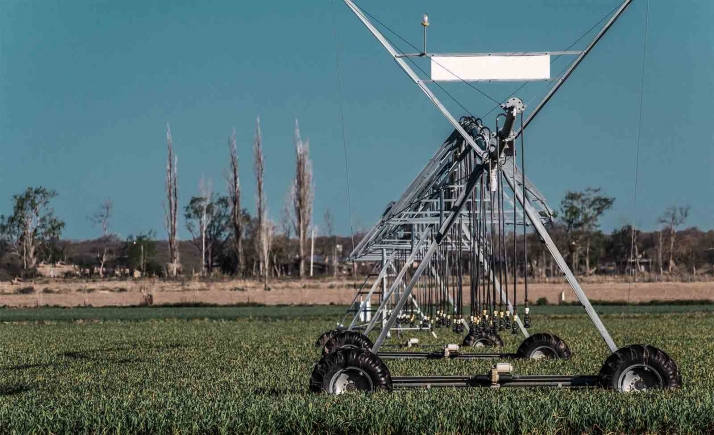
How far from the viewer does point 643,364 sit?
1415cm

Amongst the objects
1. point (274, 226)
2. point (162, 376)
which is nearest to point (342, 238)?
point (274, 226)

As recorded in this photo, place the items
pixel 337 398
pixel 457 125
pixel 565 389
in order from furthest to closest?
1. pixel 457 125
2. pixel 565 389
3. pixel 337 398

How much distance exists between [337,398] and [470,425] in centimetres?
213

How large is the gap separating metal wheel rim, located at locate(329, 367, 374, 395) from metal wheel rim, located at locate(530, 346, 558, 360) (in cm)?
701

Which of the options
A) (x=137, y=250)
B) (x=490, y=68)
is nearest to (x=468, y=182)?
(x=490, y=68)

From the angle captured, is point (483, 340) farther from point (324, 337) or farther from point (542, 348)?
point (542, 348)

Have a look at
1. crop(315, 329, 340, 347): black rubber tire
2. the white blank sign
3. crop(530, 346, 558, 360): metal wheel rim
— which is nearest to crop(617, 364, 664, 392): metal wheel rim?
the white blank sign

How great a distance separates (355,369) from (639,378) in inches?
142

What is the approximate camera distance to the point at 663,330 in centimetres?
3472

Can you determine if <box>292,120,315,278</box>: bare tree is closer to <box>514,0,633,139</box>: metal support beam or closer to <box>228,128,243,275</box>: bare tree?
<box>228,128,243,275</box>: bare tree

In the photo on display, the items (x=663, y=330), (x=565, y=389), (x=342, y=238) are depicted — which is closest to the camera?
(x=565, y=389)

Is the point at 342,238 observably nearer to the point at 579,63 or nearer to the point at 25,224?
the point at 25,224

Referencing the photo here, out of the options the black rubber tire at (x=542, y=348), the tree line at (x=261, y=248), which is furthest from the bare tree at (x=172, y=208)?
the black rubber tire at (x=542, y=348)

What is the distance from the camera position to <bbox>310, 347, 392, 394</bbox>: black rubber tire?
14000 mm
